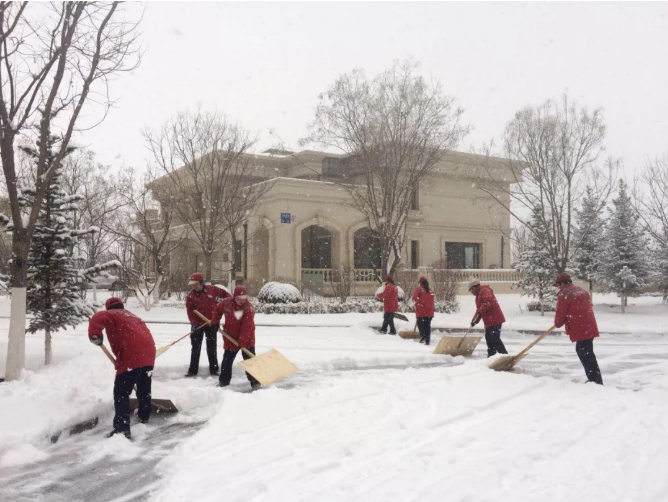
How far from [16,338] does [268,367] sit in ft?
12.1

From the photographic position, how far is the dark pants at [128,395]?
6.26 meters

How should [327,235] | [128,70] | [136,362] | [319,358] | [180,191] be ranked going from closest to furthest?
[136,362], [128,70], [319,358], [180,191], [327,235]

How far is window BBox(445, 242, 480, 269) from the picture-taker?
34344mm

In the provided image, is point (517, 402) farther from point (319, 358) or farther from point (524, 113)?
point (524, 113)

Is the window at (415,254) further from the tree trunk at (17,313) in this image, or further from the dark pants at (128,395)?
the dark pants at (128,395)

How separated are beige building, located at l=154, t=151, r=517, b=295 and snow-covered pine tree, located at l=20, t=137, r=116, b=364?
15.4m

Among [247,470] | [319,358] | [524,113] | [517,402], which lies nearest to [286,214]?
[524,113]

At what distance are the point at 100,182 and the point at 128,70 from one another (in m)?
18.7

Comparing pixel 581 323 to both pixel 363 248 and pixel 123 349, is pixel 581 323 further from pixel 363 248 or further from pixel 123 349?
pixel 363 248

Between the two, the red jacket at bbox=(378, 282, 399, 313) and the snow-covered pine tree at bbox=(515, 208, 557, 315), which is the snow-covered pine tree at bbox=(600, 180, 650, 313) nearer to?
the snow-covered pine tree at bbox=(515, 208, 557, 315)

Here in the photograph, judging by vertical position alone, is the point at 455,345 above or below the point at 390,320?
below

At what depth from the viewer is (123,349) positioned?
6.38 m

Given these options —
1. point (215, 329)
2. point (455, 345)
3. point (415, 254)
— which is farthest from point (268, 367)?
point (415, 254)

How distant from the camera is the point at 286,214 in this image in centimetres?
2803
